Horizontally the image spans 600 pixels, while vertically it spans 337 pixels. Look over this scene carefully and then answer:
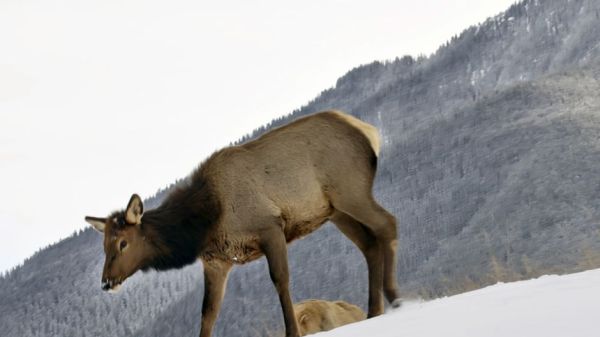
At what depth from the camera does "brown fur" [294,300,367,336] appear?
469 inches

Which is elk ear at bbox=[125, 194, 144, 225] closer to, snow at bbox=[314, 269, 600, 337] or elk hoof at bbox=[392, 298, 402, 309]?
elk hoof at bbox=[392, 298, 402, 309]

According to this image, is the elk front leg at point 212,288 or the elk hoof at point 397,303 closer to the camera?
the elk hoof at point 397,303

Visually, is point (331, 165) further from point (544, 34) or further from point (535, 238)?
point (544, 34)

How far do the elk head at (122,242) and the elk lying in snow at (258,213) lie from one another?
0.01 m

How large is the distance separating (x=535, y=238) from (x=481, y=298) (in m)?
69.0

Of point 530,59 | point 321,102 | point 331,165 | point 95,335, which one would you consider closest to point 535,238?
point 95,335

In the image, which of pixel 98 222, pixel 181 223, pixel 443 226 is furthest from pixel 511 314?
pixel 443 226

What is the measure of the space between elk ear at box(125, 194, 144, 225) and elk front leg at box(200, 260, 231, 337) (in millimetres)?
852

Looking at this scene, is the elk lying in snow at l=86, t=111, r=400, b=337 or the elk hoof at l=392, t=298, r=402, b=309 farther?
the elk lying in snow at l=86, t=111, r=400, b=337

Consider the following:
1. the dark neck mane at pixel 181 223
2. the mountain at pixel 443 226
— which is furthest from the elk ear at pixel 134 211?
the mountain at pixel 443 226

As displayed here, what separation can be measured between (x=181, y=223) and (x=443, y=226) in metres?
87.7

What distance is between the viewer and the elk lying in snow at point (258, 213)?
9812 millimetres

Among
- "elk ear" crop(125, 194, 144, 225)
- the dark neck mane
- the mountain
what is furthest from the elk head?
the mountain

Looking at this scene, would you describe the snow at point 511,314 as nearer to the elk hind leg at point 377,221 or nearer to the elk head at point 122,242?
the elk hind leg at point 377,221
